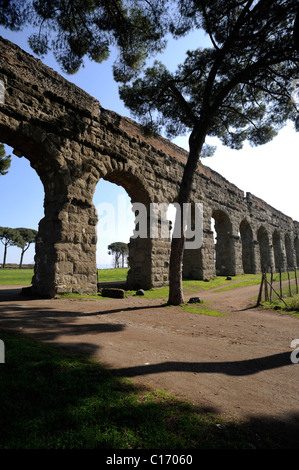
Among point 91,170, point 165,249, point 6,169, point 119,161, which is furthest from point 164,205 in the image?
point 6,169

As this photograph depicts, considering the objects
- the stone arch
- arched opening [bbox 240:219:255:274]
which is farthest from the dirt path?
arched opening [bbox 240:219:255:274]

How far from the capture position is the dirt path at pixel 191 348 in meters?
2.33

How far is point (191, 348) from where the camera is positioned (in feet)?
12.2

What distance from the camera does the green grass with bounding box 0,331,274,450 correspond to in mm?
1559

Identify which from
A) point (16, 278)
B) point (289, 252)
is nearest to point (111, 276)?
point (16, 278)

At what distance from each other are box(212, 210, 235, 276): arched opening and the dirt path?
11561mm

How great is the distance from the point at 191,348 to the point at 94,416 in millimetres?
2240

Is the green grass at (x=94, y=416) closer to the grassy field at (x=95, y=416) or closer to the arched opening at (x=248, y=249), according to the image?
the grassy field at (x=95, y=416)

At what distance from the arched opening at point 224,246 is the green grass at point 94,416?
53.6 feet

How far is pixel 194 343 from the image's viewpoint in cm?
402

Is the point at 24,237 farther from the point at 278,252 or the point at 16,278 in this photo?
the point at 278,252

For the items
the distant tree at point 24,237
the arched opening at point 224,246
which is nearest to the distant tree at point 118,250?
the distant tree at point 24,237

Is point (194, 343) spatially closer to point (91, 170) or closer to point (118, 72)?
point (91, 170)
